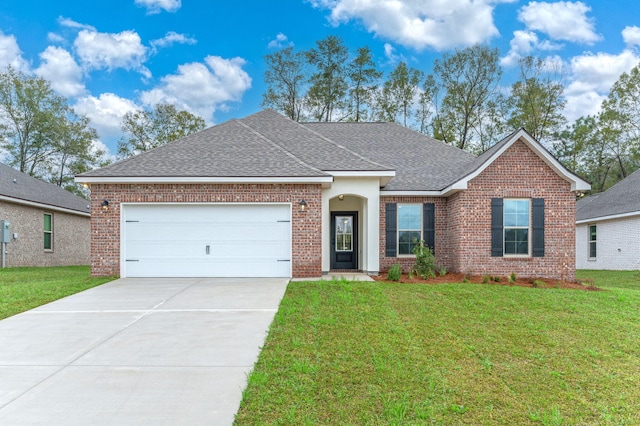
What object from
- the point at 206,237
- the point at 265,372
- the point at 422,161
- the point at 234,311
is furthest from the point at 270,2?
the point at 265,372

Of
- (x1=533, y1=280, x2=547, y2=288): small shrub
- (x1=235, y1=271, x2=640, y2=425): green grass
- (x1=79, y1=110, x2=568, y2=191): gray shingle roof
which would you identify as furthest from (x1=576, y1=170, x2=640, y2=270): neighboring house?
(x1=235, y1=271, x2=640, y2=425): green grass

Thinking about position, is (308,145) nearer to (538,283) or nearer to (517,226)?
(517,226)

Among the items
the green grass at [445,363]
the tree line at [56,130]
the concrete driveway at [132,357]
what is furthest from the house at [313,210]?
the tree line at [56,130]

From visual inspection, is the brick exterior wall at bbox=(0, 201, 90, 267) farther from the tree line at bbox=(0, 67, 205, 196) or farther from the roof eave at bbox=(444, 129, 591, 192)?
the roof eave at bbox=(444, 129, 591, 192)

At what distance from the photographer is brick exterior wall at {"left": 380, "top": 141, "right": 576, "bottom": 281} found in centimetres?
1192

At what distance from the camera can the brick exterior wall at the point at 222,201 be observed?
36.0ft

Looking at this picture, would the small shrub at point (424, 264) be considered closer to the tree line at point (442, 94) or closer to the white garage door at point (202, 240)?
the white garage door at point (202, 240)

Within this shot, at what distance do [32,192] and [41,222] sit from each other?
4.62ft

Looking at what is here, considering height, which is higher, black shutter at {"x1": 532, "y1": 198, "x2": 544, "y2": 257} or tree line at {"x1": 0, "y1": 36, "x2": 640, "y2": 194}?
tree line at {"x1": 0, "y1": 36, "x2": 640, "y2": 194}

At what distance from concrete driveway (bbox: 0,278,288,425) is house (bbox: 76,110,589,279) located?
8.01ft

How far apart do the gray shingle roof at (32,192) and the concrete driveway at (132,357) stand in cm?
1119

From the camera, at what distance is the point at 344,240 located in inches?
556

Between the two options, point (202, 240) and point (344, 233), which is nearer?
point (202, 240)

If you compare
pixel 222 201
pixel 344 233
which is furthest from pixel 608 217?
pixel 222 201
